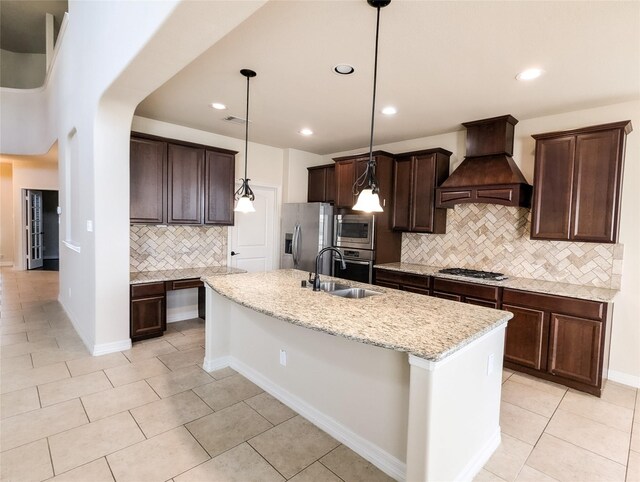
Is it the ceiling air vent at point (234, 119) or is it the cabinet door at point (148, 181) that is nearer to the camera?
the cabinet door at point (148, 181)

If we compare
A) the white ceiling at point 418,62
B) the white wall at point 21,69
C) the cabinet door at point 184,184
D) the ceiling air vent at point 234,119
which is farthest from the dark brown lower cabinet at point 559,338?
the white wall at point 21,69

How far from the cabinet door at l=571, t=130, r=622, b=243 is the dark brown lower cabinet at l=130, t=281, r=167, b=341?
4.34 meters

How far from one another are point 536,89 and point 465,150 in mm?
1243

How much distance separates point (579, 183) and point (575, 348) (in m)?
1.50

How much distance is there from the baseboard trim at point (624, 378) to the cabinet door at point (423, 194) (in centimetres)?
223

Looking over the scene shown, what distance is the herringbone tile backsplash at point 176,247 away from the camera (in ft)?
14.0

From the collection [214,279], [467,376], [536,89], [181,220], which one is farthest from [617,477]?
[181,220]

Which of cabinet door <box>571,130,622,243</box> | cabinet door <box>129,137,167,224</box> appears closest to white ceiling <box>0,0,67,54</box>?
cabinet door <box>129,137,167,224</box>

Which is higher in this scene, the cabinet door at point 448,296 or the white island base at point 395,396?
the cabinet door at point 448,296

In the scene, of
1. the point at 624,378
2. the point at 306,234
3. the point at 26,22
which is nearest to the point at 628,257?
the point at 624,378

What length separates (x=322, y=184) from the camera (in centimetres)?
548

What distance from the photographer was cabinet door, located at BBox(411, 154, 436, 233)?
13.8 feet

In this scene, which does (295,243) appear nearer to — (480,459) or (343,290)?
(343,290)

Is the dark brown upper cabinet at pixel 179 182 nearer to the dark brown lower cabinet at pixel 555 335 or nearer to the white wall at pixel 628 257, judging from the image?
the dark brown lower cabinet at pixel 555 335
